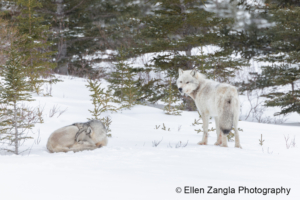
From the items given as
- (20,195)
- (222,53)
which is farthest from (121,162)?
(222,53)

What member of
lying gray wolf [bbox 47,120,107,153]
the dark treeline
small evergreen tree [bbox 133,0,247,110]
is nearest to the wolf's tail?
lying gray wolf [bbox 47,120,107,153]

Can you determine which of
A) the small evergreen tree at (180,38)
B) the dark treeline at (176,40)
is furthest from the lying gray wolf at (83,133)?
the small evergreen tree at (180,38)

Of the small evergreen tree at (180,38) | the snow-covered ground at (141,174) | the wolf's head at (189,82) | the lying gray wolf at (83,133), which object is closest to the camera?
the snow-covered ground at (141,174)

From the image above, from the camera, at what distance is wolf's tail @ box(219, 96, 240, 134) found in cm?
435

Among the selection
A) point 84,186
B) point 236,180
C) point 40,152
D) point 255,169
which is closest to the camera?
point 84,186

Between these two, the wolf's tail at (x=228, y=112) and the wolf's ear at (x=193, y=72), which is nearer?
the wolf's tail at (x=228, y=112)

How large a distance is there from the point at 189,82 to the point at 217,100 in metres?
0.70

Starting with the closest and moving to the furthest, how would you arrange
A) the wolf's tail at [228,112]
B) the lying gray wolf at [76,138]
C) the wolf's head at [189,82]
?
the lying gray wolf at [76,138]
the wolf's tail at [228,112]
the wolf's head at [189,82]

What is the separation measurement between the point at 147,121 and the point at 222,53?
15.5ft

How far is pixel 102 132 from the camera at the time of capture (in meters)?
4.23

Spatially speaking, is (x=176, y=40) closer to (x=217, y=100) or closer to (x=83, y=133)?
(x=217, y=100)

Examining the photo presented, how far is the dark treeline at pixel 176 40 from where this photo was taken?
33.1 feet

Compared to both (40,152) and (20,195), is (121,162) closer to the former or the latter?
(20,195)

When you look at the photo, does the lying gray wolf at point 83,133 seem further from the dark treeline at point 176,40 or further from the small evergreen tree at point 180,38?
the small evergreen tree at point 180,38
